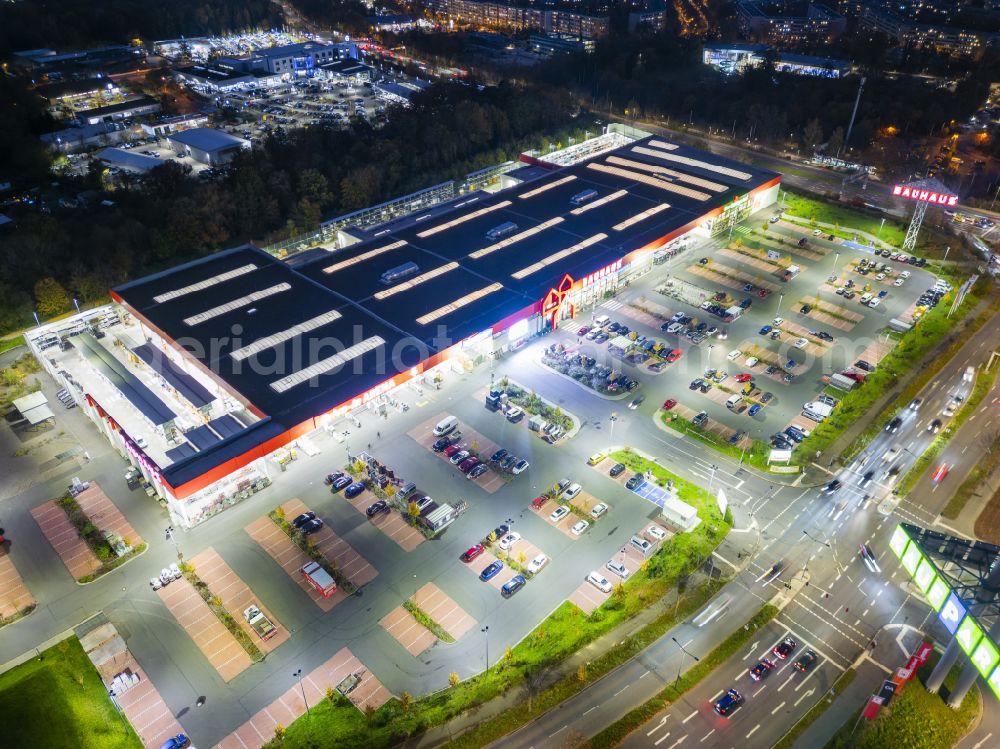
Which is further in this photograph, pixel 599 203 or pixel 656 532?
pixel 599 203

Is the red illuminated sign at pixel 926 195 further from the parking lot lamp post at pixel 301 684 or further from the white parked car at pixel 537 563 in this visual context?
the parking lot lamp post at pixel 301 684

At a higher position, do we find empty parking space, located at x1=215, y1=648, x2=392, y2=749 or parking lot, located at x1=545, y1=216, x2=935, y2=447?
parking lot, located at x1=545, y1=216, x2=935, y2=447

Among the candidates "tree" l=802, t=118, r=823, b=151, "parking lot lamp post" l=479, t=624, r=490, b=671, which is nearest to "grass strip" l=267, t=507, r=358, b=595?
"parking lot lamp post" l=479, t=624, r=490, b=671

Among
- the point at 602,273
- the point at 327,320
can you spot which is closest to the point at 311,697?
the point at 327,320

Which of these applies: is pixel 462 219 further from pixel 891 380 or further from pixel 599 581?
pixel 599 581

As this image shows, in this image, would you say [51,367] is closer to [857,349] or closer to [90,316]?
[90,316]

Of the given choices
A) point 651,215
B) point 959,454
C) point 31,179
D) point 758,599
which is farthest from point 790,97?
point 31,179

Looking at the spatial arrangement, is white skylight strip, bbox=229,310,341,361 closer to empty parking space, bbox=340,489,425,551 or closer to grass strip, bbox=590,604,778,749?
empty parking space, bbox=340,489,425,551
